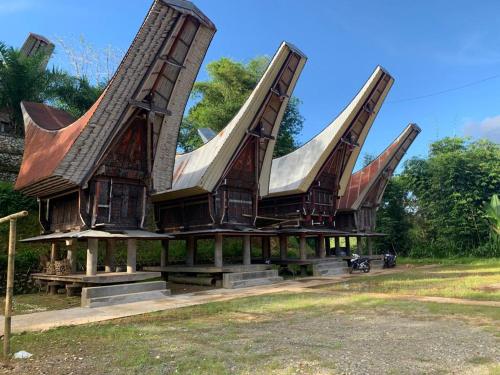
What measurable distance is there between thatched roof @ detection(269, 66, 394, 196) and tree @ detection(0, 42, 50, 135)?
13253 millimetres

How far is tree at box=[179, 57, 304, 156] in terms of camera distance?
3048cm

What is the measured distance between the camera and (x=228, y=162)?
593 inches

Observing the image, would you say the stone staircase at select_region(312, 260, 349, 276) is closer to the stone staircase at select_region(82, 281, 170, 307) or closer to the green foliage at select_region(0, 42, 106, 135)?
the stone staircase at select_region(82, 281, 170, 307)

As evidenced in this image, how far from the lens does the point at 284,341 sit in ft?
18.8

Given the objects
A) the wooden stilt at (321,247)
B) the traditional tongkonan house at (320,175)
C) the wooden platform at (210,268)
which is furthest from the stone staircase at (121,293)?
the wooden stilt at (321,247)

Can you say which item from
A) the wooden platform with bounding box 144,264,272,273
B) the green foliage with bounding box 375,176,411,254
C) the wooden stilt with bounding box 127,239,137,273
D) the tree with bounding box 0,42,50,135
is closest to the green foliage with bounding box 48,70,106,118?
the tree with bounding box 0,42,50,135

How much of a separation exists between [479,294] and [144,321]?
8222mm

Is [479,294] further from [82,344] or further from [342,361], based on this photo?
[82,344]

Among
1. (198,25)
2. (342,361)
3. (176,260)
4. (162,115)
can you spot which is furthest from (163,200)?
(342,361)

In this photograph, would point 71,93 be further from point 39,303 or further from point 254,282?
point 254,282

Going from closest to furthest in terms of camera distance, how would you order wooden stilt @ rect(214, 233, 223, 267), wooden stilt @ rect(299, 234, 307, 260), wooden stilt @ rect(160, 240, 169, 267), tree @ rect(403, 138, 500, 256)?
wooden stilt @ rect(214, 233, 223, 267) < wooden stilt @ rect(160, 240, 169, 267) < wooden stilt @ rect(299, 234, 307, 260) < tree @ rect(403, 138, 500, 256)

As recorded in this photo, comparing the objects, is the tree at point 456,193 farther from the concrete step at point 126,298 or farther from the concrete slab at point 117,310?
the concrete step at point 126,298

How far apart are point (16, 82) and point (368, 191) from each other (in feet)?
65.2

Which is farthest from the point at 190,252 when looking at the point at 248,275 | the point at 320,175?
the point at 320,175
